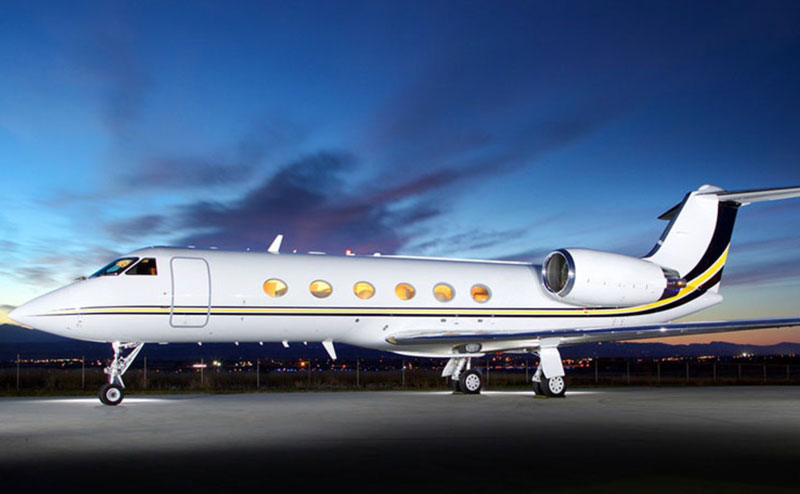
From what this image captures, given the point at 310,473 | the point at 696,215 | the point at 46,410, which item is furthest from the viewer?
the point at 696,215

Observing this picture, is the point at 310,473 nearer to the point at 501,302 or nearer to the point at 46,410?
the point at 46,410

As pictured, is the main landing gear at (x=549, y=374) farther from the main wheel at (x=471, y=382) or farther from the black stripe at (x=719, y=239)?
the black stripe at (x=719, y=239)

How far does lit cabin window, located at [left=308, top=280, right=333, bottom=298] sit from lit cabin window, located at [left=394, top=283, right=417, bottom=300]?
1900 mm

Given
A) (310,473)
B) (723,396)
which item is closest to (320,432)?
(310,473)

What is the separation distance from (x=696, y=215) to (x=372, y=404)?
1143cm

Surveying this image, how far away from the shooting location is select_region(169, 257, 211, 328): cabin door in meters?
17.4

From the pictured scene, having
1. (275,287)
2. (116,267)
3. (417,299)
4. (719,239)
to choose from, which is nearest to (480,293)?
(417,299)

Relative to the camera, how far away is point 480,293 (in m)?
21.2

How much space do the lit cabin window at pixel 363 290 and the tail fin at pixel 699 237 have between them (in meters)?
8.44

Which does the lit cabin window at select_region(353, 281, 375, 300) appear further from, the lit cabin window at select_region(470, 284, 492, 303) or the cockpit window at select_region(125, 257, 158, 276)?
the cockpit window at select_region(125, 257, 158, 276)

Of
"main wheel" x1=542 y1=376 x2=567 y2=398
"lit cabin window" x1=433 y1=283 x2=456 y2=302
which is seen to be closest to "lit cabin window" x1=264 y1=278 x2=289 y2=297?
"lit cabin window" x1=433 y1=283 x2=456 y2=302

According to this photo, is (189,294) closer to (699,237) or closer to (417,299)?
(417,299)

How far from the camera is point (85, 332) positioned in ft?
54.9

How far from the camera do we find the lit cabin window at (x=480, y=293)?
69.1ft
